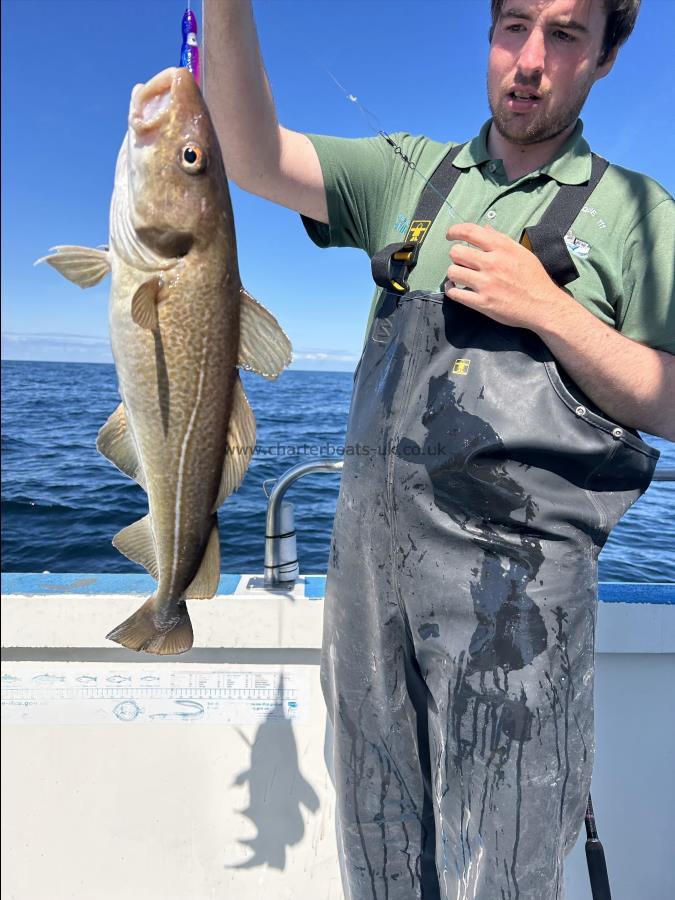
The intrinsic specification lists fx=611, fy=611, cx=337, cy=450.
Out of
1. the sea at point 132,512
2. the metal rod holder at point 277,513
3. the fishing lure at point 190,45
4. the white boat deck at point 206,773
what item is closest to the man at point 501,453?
the fishing lure at point 190,45

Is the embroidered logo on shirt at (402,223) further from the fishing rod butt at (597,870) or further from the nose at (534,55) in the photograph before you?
the fishing rod butt at (597,870)

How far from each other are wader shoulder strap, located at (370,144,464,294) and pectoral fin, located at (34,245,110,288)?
76 centimetres

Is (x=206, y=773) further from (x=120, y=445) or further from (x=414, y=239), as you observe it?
(x=414, y=239)

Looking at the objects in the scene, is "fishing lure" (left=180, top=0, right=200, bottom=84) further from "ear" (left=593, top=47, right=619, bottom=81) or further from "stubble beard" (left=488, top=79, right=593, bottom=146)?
"ear" (left=593, top=47, right=619, bottom=81)

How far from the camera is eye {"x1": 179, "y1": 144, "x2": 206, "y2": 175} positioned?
4.85 feet

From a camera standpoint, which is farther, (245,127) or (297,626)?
(297,626)

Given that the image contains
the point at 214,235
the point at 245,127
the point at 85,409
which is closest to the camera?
the point at 214,235

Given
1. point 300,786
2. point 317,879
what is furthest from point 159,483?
point 317,879

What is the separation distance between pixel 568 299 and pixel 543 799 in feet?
4.29

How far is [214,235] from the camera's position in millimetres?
1518

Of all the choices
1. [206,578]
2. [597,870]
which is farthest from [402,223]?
[597,870]

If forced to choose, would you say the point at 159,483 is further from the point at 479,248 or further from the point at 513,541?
the point at 479,248

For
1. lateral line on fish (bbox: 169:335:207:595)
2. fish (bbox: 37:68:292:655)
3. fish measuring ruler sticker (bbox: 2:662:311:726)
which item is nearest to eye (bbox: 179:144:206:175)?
fish (bbox: 37:68:292:655)

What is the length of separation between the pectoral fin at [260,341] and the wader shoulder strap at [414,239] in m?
0.42
